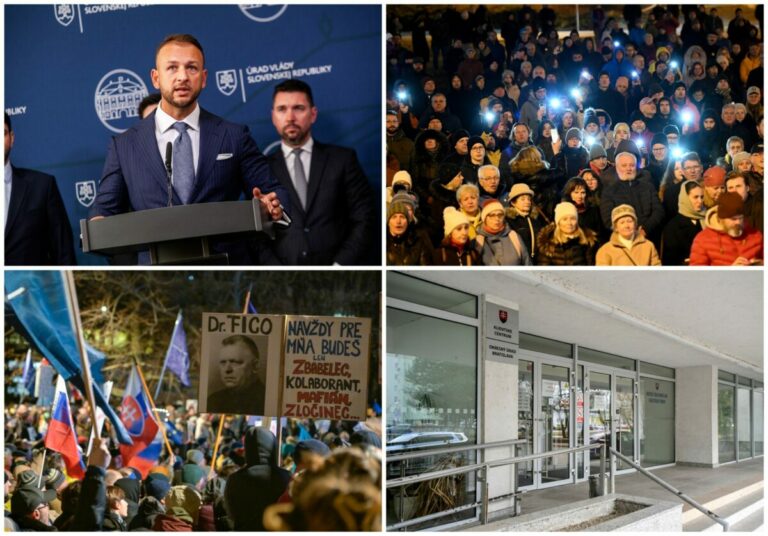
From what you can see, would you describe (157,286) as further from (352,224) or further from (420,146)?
(420,146)

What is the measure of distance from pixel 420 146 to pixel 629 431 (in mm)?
7126

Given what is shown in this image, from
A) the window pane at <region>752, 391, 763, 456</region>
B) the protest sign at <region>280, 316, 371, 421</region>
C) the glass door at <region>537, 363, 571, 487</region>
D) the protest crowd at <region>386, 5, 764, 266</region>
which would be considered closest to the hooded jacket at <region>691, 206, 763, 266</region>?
the protest crowd at <region>386, 5, 764, 266</region>

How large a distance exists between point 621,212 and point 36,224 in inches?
154

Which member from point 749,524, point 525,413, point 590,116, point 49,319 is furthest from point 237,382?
point 749,524

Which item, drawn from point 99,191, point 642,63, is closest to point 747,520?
point 642,63

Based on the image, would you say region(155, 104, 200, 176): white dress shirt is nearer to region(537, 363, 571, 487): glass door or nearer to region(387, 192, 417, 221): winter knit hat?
region(387, 192, 417, 221): winter knit hat

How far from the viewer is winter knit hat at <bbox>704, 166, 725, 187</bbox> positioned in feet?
18.1

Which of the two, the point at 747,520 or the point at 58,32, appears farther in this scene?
the point at 747,520

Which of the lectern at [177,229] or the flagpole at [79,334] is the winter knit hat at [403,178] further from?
the flagpole at [79,334]

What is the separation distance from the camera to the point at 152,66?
547cm

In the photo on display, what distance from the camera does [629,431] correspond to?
11.1 m

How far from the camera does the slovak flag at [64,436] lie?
537 cm

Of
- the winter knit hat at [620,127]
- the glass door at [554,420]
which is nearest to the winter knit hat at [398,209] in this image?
the winter knit hat at [620,127]

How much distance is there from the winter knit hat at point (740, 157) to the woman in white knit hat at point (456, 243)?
1.84m
